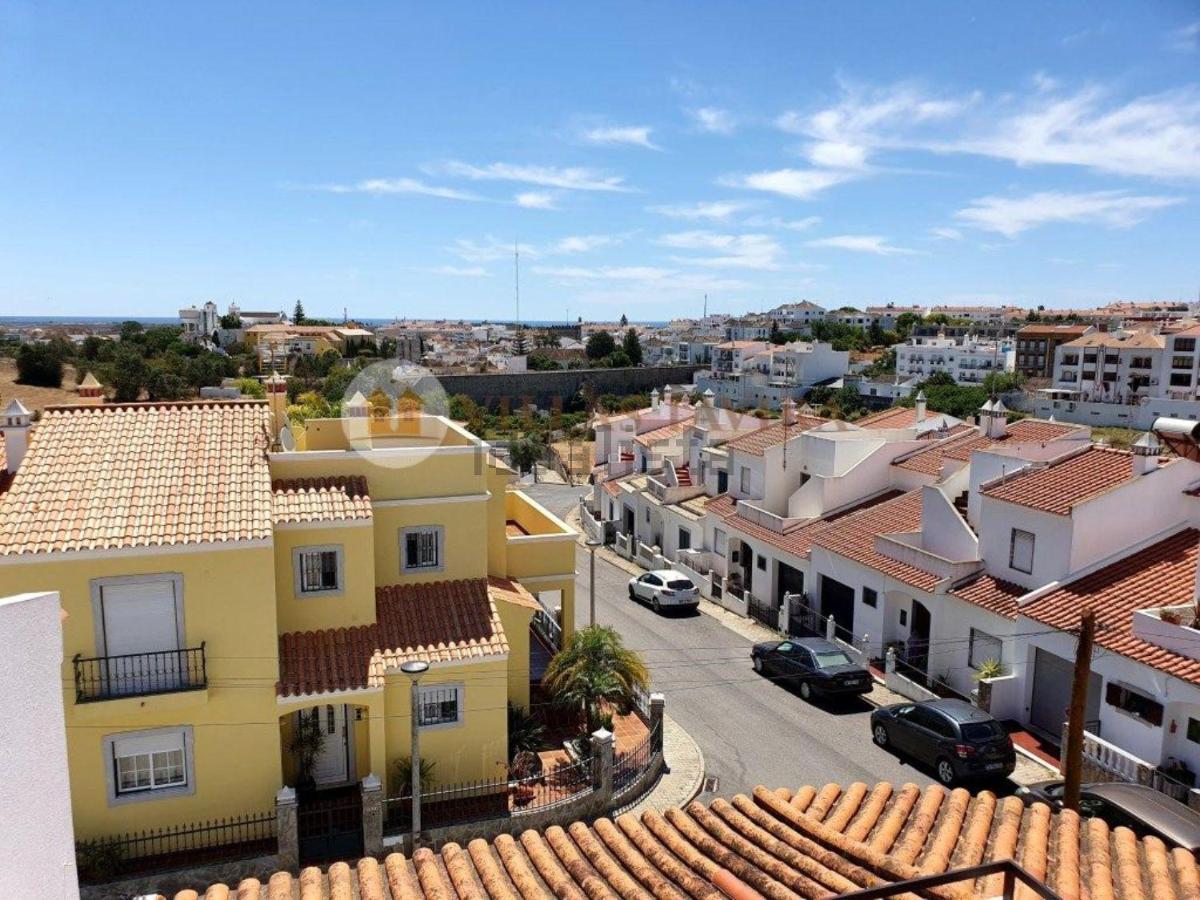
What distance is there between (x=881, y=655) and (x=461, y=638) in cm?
1355

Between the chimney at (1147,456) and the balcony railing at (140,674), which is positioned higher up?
the chimney at (1147,456)

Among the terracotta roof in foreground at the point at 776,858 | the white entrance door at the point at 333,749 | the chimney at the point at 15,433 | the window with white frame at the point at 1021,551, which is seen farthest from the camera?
the window with white frame at the point at 1021,551

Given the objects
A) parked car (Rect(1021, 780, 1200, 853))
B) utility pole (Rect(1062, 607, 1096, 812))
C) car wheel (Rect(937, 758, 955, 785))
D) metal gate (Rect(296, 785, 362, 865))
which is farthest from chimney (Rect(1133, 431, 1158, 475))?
metal gate (Rect(296, 785, 362, 865))

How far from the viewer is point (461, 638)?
1670cm

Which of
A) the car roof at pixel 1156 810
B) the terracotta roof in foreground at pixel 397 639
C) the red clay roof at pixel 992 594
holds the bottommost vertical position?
the car roof at pixel 1156 810

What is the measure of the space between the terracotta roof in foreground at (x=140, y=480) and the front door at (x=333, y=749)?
400 centimetres

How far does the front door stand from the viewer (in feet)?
53.6

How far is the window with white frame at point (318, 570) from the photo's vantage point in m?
16.4

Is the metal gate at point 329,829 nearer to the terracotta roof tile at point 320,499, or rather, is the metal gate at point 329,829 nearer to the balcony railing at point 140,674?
the balcony railing at point 140,674

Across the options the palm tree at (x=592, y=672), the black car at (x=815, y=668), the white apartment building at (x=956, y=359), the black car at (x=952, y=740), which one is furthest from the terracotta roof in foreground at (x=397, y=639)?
the white apartment building at (x=956, y=359)

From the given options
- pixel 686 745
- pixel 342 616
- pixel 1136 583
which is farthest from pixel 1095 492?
pixel 342 616

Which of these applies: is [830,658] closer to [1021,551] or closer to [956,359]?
[1021,551]

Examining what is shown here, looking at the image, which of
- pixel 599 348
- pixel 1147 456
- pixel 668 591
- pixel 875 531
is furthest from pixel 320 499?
pixel 599 348

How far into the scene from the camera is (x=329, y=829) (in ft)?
48.5
